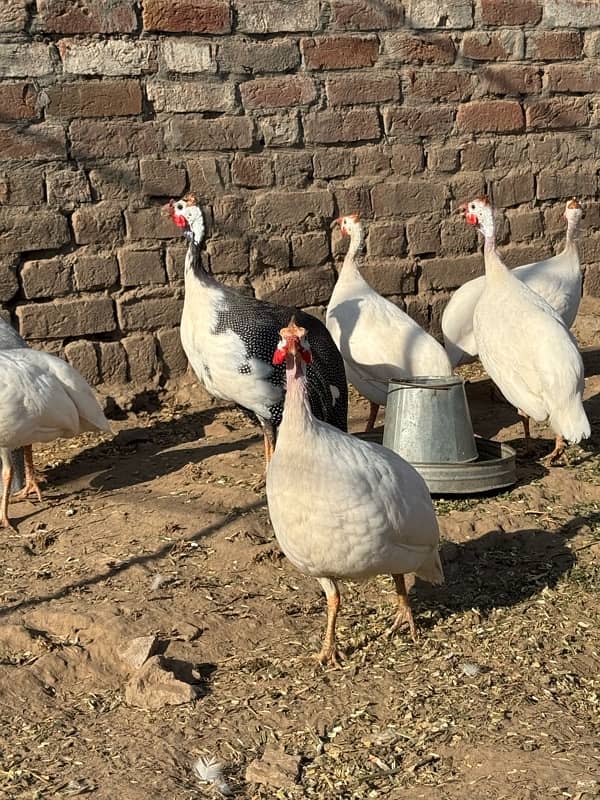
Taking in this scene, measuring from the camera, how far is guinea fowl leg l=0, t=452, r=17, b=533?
5641mm

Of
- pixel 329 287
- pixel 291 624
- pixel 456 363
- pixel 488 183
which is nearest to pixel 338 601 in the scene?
pixel 291 624

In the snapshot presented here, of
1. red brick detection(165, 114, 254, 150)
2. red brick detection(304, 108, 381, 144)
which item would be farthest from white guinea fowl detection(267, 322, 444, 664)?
red brick detection(304, 108, 381, 144)

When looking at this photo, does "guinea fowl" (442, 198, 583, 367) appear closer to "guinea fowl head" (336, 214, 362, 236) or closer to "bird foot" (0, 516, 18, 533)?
"guinea fowl head" (336, 214, 362, 236)

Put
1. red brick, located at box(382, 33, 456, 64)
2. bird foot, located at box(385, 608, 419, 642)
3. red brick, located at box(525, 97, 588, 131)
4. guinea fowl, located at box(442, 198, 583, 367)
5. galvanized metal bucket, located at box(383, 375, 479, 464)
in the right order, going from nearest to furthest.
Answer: bird foot, located at box(385, 608, 419, 642) < galvanized metal bucket, located at box(383, 375, 479, 464) < guinea fowl, located at box(442, 198, 583, 367) < red brick, located at box(382, 33, 456, 64) < red brick, located at box(525, 97, 588, 131)

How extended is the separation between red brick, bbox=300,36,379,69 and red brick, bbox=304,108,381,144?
31 centimetres

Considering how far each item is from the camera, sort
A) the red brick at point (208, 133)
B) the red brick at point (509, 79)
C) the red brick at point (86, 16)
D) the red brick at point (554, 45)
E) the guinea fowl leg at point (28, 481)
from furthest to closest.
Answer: the red brick at point (554, 45) → the red brick at point (509, 79) → the red brick at point (208, 133) → the red brick at point (86, 16) → the guinea fowl leg at point (28, 481)

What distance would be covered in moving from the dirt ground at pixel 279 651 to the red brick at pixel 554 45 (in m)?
3.57

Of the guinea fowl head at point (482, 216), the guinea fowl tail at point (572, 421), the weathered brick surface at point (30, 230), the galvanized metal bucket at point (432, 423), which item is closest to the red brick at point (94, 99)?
the weathered brick surface at point (30, 230)

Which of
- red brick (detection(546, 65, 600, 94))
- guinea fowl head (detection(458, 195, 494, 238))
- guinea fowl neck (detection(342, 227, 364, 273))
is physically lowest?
guinea fowl neck (detection(342, 227, 364, 273))

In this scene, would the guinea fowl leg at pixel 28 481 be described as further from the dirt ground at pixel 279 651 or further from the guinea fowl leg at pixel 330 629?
the guinea fowl leg at pixel 330 629

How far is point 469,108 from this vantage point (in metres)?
8.20

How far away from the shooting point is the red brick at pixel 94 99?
23.0 ft

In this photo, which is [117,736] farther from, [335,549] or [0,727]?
[335,549]

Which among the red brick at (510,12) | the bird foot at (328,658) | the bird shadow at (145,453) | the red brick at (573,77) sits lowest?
the bird shadow at (145,453)
